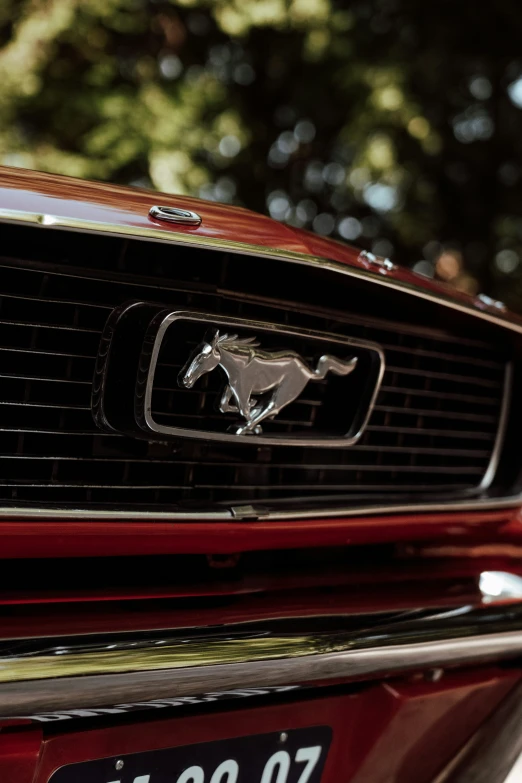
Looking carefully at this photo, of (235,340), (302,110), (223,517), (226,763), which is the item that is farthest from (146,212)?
(302,110)

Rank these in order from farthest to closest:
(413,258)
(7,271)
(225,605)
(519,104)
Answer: (413,258) < (519,104) < (225,605) < (7,271)

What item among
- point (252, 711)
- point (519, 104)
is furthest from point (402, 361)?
point (519, 104)

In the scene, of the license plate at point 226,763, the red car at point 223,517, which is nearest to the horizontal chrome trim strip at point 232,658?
the red car at point 223,517

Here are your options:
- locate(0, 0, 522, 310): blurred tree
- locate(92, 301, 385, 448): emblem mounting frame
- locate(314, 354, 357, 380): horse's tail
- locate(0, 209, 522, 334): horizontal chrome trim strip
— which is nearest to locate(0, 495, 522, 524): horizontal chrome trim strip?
locate(92, 301, 385, 448): emblem mounting frame

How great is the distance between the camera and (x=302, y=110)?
8.97 m

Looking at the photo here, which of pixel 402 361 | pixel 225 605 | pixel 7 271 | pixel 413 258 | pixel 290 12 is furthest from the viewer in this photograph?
pixel 413 258

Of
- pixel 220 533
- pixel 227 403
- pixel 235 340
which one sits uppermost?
pixel 235 340

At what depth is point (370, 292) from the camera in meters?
1.45

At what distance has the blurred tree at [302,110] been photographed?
24.5 ft

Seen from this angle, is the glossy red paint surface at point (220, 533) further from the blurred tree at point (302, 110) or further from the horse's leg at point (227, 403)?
the blurred tree at point (302, 110)

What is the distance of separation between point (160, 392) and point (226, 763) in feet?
1.96

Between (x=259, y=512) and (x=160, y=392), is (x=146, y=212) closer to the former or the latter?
(x=160, y=392)

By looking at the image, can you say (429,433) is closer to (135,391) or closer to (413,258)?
(135,391)

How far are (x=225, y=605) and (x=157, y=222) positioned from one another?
639 millimetres
